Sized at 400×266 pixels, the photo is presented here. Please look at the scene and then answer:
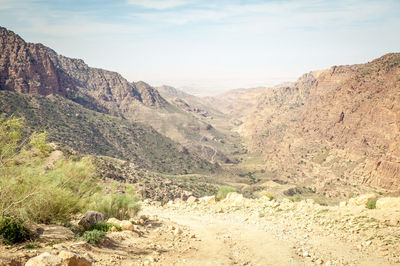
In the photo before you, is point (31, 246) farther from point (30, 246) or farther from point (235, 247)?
point (235, 247)

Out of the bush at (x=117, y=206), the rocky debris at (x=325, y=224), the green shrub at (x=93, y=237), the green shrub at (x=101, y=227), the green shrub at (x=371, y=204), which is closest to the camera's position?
the green shrub at (x=93, y=237)

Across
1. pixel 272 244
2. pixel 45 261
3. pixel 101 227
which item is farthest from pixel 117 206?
pixel 45 261

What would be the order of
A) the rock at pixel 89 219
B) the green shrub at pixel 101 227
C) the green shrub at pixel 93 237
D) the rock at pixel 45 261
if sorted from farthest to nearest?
the rock at pixel 89 219
the green shrub at pixel 101 227
the green shrub at pixel 93 237
the rock at pixel 45 261

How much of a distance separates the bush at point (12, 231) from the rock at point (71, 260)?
3469mm

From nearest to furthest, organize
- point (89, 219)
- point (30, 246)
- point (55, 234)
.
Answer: point (30, 246) < point (55, 234) < point (89, 219)

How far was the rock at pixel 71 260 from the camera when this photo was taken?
26.2 ft

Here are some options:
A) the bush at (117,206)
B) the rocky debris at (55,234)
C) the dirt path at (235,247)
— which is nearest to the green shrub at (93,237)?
the rocky debris at (55,234)

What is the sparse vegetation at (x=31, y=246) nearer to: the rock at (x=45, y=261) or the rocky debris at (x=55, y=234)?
the rocky debris at (x=55, y=234)

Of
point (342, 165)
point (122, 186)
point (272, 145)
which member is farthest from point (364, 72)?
point (122, 186)

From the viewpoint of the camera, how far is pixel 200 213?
24.6m

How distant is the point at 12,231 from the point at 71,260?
12.3 feet

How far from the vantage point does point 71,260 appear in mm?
8148

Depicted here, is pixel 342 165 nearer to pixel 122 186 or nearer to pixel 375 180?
pixel 375 180

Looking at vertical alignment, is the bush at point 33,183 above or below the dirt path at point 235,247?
above
